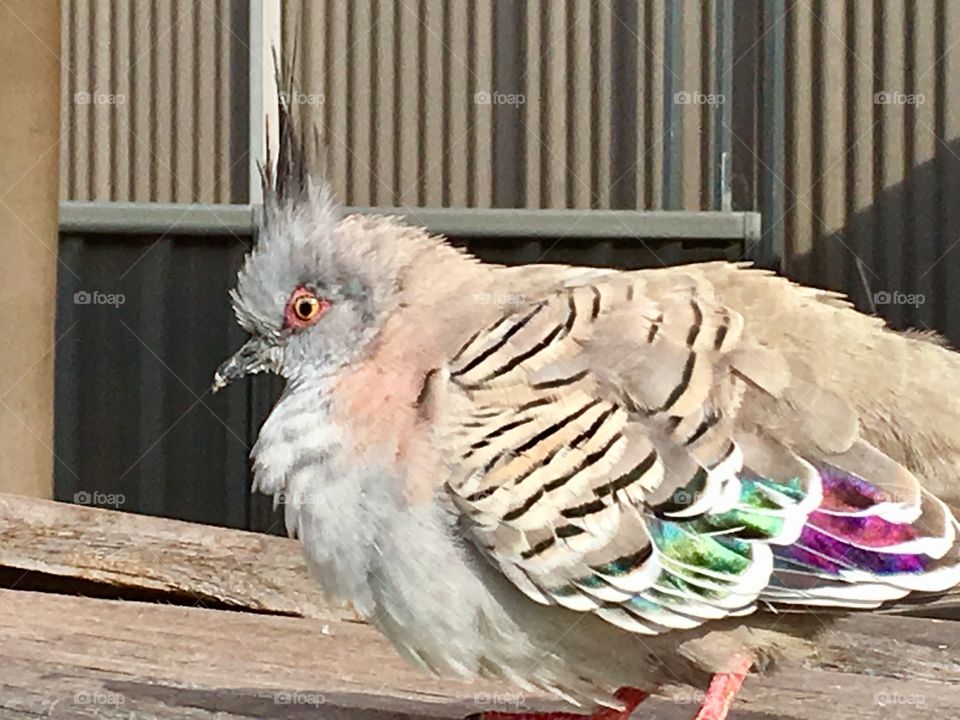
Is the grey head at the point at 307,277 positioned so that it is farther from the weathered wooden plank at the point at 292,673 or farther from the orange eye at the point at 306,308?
the weathered wooden plank at the point at 292,673

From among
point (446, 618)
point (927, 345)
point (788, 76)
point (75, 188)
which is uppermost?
point (788, 76)

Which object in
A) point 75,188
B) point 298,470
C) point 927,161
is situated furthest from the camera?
point 75,188

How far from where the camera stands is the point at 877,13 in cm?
458

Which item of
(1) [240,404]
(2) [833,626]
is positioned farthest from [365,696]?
(1) [240,404]

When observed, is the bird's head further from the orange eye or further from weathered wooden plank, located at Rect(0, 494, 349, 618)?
weathered wooden plank, located at Rect(0, 494, 349, 618)

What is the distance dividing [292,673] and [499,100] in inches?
126

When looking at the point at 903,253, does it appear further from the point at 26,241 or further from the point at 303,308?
the point at 303,308

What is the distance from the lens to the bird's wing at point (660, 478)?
5.05 ft

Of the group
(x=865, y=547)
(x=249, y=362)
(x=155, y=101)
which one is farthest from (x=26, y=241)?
(x=865, y=547)

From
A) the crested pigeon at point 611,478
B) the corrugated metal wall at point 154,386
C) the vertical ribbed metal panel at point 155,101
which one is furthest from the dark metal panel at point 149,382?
the crested pigeon at point 611,478

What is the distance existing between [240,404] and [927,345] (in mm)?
3203

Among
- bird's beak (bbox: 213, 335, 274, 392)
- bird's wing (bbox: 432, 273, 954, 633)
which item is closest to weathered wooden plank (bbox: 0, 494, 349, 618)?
bird's beak (bbox: 213, 335, 274, 392)

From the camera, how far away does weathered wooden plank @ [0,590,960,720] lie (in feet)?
5.46

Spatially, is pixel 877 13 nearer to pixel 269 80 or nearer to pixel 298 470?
pixel 269 80
